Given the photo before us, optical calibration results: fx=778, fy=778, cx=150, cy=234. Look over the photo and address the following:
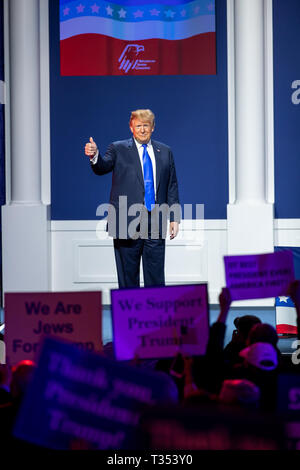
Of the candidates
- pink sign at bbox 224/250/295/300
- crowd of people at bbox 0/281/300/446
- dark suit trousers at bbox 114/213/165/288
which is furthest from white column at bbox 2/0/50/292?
pink sign at bbox 224/250/295/300

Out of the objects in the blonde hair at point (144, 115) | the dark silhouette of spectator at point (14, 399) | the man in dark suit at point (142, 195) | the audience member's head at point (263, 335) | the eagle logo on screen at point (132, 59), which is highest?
the eagle logo on screen at point (132, 59)

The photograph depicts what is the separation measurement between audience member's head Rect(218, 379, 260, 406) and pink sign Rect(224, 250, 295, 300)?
0.87 metres

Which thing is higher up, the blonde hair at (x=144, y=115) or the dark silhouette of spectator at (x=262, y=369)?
the blonde hair at (x=144, y=115)

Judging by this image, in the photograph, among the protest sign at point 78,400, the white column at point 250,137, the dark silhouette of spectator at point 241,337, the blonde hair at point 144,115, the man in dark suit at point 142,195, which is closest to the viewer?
the protest sign at point 78,400

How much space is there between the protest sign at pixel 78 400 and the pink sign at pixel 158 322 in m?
0.78

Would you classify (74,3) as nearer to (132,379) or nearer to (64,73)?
(64,73)

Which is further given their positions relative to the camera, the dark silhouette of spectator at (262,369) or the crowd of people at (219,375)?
the dark silhouette of spectator at (262,369)

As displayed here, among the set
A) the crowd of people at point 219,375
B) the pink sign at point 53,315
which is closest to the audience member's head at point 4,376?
the crowd of people at point 219,375

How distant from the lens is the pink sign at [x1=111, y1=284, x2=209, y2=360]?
2301 millimetres

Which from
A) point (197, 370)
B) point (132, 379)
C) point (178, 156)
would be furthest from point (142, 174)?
point (132, 379)

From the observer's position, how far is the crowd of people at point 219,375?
5.77 feet

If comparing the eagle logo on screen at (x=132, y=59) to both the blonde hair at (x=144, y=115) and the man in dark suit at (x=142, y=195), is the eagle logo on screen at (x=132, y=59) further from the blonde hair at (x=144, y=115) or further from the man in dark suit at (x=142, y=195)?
the blonde hair at (x=144, y=115)

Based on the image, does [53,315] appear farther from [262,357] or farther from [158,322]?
[262,357]

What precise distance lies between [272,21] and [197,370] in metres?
5.26
